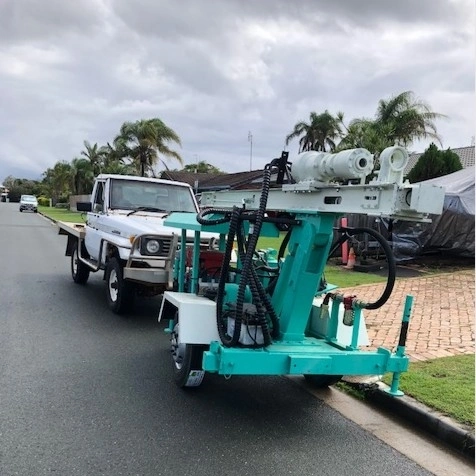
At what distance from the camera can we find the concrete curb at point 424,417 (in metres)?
4.09

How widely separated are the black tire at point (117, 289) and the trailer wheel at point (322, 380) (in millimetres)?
3193

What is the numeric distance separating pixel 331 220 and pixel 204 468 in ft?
6.79

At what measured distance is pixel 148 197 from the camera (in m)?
9.19

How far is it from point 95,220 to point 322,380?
545 cm

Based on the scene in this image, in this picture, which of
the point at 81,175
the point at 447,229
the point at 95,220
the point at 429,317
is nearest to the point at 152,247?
the point at 95,220

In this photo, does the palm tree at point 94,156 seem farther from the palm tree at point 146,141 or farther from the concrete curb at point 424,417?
the concrete curb at point 424,417

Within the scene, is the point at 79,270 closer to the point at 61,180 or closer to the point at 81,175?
the point at 81,175

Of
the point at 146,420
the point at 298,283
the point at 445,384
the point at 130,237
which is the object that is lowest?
the point at 146,420

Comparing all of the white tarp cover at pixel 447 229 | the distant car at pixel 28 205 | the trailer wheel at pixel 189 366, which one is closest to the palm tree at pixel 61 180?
the distant car at pixel 28 205

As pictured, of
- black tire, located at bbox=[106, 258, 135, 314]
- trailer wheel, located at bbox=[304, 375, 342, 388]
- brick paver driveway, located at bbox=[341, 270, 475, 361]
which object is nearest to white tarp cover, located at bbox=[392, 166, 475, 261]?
brick paver driveway, located at bbox=[341, 270, 475, 361]

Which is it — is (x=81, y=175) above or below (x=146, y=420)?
above

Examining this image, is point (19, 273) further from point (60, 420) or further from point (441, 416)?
point (441, 416)

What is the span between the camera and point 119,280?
764cm

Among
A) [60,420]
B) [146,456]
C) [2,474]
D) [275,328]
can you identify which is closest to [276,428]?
[275,328]
